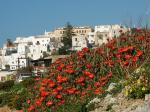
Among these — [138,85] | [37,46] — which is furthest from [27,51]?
[138,85]

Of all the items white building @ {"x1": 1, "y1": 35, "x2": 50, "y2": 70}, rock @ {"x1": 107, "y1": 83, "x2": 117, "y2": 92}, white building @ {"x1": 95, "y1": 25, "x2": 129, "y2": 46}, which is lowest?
white building @ {"x1": 1, "y1": 35, "x2": 50, "y2": 70}

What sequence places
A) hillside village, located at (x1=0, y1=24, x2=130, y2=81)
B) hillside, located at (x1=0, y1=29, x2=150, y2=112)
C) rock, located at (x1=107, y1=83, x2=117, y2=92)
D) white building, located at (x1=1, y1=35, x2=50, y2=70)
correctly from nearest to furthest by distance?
hillside, located at (x1=0, y1=29, x2=150, y2=112) < rock, located at (x1=107, y1=83, x2=117, y2=92) < hillside village, located at (x1=0, y1=24, x2=130, y2=81) < white building, located at (x1=1, y1=35, x2=50, y2=70)

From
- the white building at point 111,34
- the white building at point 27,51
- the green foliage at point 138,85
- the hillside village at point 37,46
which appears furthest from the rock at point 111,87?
the white building at point 27,51

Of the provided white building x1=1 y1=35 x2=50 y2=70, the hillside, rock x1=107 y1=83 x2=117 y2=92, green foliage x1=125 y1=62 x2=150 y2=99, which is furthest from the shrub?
white building x1=1 y1=35 x2=50 y2=70

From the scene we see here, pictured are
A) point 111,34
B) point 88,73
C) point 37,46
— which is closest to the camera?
point 88,73

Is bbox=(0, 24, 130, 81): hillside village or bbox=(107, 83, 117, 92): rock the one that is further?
bbox=(0, 24, 130, 81): hillside village

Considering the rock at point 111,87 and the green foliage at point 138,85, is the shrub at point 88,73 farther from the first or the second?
the green foliage at point 138,85

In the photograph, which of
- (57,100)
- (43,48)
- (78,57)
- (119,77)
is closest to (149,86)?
(119,77)

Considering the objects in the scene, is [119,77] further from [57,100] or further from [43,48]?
[43,48]

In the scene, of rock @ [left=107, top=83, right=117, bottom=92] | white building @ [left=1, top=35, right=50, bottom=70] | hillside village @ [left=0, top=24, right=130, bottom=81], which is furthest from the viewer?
white building @ [left=1, top=35, right=50, bottom=70]

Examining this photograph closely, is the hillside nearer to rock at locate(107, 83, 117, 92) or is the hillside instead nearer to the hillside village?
Answer: rock at locate(107, 83, 117, 92)

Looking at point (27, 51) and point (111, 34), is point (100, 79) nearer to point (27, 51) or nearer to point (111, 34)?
point (111, 34)

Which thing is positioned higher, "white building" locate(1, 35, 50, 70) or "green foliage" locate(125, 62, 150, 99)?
Result: "green foliage" locate(125, 62, 150, 99)

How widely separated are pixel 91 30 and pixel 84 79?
531ft
